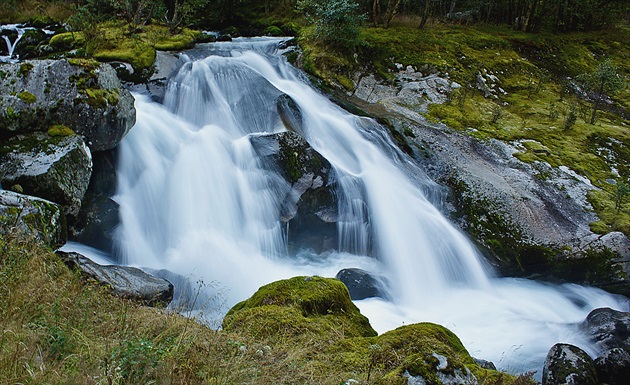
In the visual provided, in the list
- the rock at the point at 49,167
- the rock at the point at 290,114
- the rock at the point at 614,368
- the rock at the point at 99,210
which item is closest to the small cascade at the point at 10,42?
the rock at the point at 99,210

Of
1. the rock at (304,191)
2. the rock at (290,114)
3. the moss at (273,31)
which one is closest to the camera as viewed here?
the rock at (304,191)

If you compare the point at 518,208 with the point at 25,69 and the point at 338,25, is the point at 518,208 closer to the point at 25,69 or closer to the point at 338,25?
the point at 338,25

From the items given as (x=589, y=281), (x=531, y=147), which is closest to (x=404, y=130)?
(x=531, y=147)

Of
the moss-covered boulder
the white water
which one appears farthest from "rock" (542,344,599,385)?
the moss-covered boulder

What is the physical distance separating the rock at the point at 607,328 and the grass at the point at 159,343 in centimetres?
434

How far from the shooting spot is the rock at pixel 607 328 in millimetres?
7367

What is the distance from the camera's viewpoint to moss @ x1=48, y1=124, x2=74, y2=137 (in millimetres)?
7990

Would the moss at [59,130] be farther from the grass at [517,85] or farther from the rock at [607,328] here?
the rock at [607,328]

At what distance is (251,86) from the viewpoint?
12.7 meters

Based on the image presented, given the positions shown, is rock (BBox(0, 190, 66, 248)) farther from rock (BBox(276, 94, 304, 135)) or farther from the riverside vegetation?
rock (BBox(276, 94, 304, 135))

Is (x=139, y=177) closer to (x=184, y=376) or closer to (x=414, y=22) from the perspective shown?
(x=184, y=376)

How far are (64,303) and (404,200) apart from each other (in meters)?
8.31

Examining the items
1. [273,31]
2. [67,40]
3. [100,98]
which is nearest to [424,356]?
[100,98]

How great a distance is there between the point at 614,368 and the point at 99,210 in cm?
861
